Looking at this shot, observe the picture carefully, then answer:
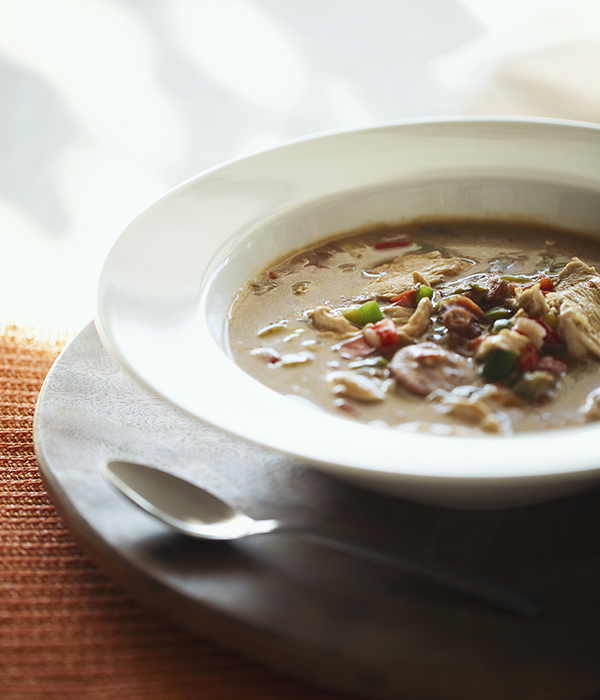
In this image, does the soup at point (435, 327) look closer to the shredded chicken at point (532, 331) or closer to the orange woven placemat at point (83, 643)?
the shredded chicken at point (532, 331)

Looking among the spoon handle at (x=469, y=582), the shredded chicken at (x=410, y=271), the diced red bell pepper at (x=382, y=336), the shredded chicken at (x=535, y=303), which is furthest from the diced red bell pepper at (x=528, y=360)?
the spoon handle at (x=469, y=582)

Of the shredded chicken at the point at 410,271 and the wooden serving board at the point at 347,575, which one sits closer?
the wooden serving board at the point at 347,575

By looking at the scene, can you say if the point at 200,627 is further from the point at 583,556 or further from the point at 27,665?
the point at 583,556

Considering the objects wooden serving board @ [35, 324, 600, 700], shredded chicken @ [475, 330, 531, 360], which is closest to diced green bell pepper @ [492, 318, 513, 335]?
shredded chicken @ [475, 330, 531, 360]

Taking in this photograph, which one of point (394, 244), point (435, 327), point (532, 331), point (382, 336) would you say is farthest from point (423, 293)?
point (394, 244)

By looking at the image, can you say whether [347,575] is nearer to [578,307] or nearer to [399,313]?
[399,313]

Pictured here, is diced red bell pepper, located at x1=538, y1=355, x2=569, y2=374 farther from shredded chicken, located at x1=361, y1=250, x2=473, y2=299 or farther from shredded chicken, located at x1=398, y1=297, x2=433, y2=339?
shredded chicken, located at x1=361, y1=250, x2=473, y2=299
